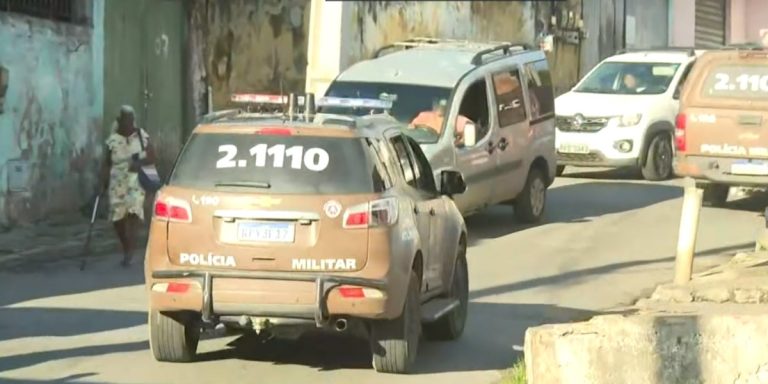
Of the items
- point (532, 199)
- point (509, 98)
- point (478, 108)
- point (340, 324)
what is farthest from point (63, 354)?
point (532, 199)

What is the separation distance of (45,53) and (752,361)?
11077 millimetres

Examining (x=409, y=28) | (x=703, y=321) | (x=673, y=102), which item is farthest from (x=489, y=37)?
(x=703, y=321)

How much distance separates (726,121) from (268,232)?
1017 centimetres

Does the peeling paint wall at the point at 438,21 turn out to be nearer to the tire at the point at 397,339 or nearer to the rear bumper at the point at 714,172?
the rear bumper at the point at 714,172

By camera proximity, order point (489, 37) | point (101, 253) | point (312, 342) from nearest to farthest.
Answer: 1. point (312, 342)
2. point (101, 253)
3. point (489, 37)

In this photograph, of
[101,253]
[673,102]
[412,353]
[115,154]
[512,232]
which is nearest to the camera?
[412,353]

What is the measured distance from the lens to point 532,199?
17906mm

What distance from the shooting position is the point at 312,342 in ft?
35.2

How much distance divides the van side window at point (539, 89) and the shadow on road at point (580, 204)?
1.29 m

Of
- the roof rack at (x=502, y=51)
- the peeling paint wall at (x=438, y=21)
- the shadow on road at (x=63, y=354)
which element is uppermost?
the peeling paint wall at (x=438, y=21)

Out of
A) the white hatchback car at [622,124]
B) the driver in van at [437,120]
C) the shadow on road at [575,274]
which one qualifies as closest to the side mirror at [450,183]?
the shadow on road at [575,274]

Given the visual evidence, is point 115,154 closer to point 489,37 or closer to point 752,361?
point 752,361

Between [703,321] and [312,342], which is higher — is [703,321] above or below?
above

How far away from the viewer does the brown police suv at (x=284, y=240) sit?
8.92m
